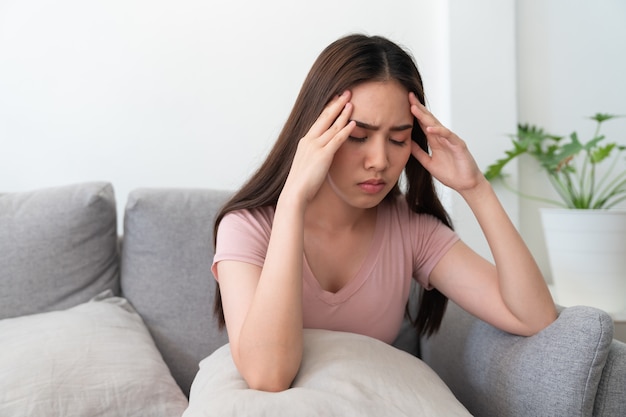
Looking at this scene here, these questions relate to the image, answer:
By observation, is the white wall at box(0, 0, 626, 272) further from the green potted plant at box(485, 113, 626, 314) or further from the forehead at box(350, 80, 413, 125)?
the forehead at box(350, 80, 413, 125)

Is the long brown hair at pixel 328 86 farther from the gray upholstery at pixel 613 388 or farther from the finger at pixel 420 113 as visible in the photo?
the gray upholstery at pixel 613 388

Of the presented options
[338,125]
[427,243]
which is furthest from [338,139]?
[427,243]

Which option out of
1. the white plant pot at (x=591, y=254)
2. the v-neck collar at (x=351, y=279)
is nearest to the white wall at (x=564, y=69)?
the white plant pot at (x=591, y=254)

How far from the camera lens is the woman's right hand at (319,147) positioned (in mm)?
1178

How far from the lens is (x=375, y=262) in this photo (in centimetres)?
142

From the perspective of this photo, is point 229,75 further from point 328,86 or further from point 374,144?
point 374,144

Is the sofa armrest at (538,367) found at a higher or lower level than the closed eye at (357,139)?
lower

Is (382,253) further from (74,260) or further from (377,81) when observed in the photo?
(74,260)

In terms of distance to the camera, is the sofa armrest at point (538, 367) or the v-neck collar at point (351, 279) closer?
the sofa armrest at point (538, 367)

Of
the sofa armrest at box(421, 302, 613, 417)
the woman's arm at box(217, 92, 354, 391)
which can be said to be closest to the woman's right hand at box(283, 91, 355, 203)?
the woman's arm at box(217, 92, 354, 391)

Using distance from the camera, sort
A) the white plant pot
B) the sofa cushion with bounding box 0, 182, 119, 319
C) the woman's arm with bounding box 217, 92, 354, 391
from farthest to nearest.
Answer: the white plant pot, the sofa cushion with bounding box 0, 182, 119, 319, the woman's arm with bounding box 217, 92, 354, 391

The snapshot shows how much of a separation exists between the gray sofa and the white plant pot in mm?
496

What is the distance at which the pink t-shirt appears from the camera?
4.24 ft

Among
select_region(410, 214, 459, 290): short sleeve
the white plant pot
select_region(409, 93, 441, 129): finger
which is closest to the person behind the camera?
select_region(409, 93, 441, 129): finger
